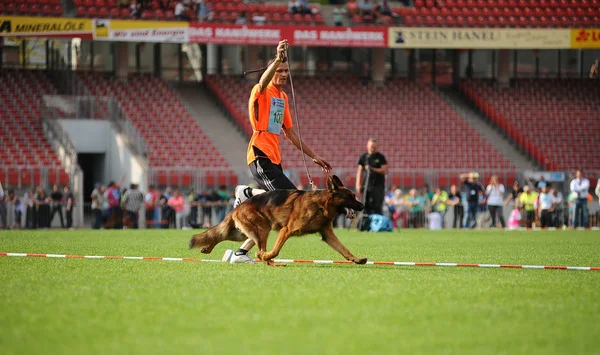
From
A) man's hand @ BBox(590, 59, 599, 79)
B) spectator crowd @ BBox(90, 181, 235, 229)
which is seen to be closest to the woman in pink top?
spectator crowd @ BBox(90, 181, 235, 229)

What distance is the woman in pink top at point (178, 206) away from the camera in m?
28.4

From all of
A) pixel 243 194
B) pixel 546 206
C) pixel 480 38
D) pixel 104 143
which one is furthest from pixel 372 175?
pixel 480 38

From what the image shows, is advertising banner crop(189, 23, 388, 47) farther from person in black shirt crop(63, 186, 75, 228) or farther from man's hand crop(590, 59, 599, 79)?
man's hand crop(590, 59, 599, 79)

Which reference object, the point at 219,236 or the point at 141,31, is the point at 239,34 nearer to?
the point at 141,31

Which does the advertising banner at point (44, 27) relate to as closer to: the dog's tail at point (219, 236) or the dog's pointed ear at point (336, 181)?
the dog's tail at point (219, 236)

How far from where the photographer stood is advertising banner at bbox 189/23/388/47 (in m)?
35.4

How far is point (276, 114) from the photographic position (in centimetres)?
1075

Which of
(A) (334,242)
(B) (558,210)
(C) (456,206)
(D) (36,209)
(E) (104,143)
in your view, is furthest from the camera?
(E) (104,143)

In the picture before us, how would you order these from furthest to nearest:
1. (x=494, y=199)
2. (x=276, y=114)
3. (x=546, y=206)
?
(x=546, y=206) < (x=494, y=199) < (x=276, y=114)

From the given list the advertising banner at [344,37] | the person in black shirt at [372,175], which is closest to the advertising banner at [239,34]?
the advertising banner at [344,37]

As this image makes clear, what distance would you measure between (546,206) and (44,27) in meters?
17.6

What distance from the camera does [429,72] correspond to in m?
41.0

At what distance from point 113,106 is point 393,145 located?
9.89 meters

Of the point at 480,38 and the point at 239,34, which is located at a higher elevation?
the point at 480,38
